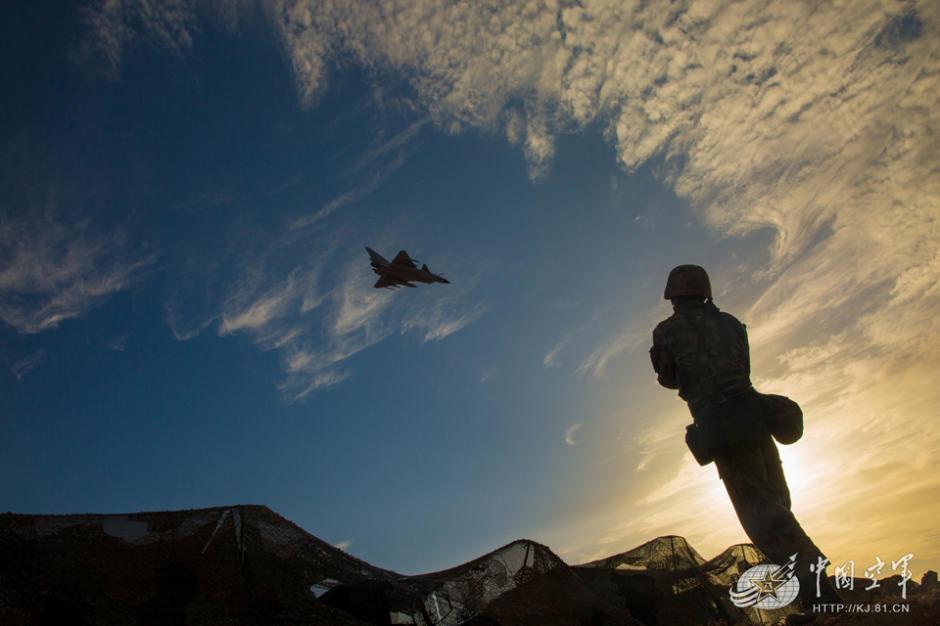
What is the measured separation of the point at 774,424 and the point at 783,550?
134 centimetres

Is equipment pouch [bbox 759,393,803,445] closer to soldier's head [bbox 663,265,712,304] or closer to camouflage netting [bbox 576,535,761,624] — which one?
soldier's head [bbox 663,265,712,304]

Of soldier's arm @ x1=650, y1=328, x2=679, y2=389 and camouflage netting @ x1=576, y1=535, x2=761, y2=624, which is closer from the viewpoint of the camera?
soldier's arm @ x1=650, y1=328, x2=679, y2=389

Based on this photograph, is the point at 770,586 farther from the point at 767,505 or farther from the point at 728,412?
the point at 728,412

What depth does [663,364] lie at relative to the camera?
6.86 metres

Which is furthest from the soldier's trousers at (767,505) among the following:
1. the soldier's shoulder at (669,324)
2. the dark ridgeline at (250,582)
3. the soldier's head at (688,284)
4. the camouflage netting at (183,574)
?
the camouflage netting at (183,574)

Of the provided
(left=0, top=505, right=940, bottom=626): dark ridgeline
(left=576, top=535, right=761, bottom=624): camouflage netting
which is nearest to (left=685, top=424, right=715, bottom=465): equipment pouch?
(left=0, top=505, right=940, bottom=626): dark ridgeline

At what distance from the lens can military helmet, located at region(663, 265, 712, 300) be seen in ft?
23.1

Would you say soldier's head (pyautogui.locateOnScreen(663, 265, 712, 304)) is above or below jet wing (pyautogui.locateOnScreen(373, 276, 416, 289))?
below

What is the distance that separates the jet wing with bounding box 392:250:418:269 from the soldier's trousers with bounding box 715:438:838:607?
1915 centimetres

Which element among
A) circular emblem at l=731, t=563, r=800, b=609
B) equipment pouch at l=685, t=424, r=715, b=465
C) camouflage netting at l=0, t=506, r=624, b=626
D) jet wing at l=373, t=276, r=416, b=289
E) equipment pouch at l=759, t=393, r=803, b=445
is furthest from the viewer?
jet wing at l=373, t=276, r=416, b=289

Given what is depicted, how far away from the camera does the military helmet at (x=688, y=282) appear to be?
277 inches

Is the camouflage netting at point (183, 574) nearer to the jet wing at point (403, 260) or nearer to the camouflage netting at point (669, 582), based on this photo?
the camouflage netting at point (669, 582)

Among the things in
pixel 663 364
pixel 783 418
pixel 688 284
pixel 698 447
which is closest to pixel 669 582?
pixel 698 447

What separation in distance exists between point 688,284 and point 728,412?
1.65m
